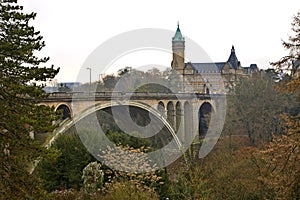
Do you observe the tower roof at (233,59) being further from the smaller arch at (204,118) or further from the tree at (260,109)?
the tree at (260,109)

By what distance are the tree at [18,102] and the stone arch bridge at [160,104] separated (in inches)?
157

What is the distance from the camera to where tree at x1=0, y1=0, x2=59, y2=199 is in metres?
10.4

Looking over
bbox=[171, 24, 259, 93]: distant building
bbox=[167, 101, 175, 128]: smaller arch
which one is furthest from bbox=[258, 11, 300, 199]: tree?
bbox=[171, 24, 259, 93]: distant building

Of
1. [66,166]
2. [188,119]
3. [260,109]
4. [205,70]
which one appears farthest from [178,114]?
[205,70]

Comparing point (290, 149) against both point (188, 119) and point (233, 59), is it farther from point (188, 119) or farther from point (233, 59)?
point (233, 59)

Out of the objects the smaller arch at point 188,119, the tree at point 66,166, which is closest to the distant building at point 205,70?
the smaller arch at point 188,119

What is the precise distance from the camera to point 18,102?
10961mm

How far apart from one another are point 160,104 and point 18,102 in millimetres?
23484

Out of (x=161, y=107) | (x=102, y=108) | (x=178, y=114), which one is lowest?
(x=178, y=114)

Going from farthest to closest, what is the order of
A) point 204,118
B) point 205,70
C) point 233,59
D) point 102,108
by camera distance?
point 205,70
point 233,59
point 204,118
point 102,108

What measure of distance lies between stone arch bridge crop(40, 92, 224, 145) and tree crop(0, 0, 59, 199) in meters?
3.99

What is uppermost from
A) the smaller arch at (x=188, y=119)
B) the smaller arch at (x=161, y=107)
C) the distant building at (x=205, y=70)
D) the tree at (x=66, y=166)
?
the distant building at (x=205, y=70)

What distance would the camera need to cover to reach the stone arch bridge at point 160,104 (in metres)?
24.6

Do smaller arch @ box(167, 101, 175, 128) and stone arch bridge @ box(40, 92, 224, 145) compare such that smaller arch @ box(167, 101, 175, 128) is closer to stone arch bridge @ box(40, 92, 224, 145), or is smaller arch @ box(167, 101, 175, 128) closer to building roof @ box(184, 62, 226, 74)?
stone arch bridge @ box(40, 92, 224, 145)
